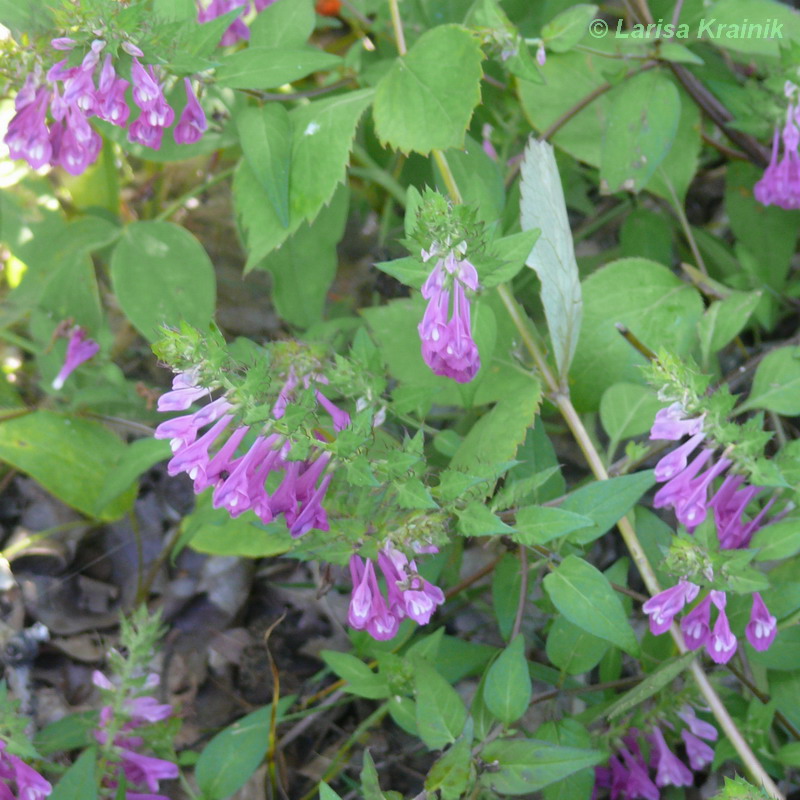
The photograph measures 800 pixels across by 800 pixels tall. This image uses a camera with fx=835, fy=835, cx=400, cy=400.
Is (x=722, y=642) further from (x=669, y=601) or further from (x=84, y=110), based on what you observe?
(x=84, y=110)

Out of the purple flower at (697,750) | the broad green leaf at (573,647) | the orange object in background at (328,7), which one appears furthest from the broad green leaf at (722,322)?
the orange object in background at (328,7)

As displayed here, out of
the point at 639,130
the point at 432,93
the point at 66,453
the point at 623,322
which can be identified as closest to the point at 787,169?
the point at 639,130

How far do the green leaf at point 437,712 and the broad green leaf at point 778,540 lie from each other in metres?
0.71

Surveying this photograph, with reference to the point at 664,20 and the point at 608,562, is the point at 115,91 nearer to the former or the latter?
the point at 664,20

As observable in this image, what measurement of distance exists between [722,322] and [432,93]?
3.16 feet

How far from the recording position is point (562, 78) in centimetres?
262

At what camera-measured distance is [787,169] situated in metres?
2.35

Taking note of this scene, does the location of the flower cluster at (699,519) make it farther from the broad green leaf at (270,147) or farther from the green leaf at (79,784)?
the green leaf at (79,784)

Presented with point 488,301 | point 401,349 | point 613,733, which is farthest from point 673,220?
point 613,733

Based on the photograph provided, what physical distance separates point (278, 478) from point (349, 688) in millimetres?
526

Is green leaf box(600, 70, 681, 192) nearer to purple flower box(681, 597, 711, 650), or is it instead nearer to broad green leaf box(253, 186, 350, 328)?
broad green leaf box(253, 186, 350, 328)

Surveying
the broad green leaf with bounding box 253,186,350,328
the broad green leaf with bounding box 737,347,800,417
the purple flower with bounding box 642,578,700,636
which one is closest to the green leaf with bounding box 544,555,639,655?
the purple flower with bounding box 642,578,700,636

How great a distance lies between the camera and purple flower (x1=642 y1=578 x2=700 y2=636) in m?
1.74

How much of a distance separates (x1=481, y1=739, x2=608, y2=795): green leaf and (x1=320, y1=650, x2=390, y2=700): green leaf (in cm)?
35
